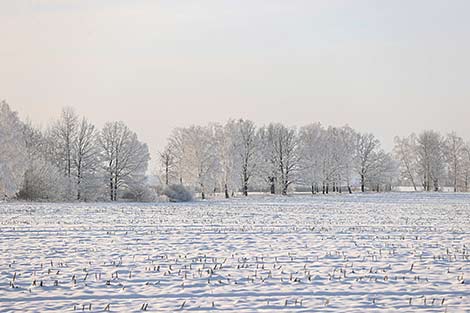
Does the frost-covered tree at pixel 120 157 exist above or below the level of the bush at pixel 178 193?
above

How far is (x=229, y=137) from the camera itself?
78.2 meters

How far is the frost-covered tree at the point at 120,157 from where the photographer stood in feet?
225

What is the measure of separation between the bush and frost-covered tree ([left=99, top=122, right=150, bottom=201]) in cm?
1015

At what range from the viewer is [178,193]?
193 ft

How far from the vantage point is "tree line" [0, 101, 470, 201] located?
5403 cm

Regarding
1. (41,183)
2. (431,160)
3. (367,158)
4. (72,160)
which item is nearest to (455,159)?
(431,160)

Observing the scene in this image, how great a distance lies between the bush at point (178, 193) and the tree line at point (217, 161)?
1673 mm

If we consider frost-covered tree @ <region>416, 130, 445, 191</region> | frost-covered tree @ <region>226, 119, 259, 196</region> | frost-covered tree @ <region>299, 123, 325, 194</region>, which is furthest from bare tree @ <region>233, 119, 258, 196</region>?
frost-covered tree @ <region>416, 130, 445, 191</region>

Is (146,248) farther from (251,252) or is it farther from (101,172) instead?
(101,172)

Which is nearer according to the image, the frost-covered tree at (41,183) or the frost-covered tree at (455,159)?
the frost-covered tree at (41,183)

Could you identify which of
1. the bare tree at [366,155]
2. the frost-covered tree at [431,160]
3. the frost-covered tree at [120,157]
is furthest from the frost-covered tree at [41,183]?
the frost-covered tree at [431,160]

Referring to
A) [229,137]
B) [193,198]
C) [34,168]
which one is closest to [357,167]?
[229,137]

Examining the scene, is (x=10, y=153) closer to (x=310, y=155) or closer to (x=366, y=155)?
(x=310, y=155)

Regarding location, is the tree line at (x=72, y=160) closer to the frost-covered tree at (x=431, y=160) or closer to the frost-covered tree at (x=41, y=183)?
the frost-covered tree at (x=41, y=183)
